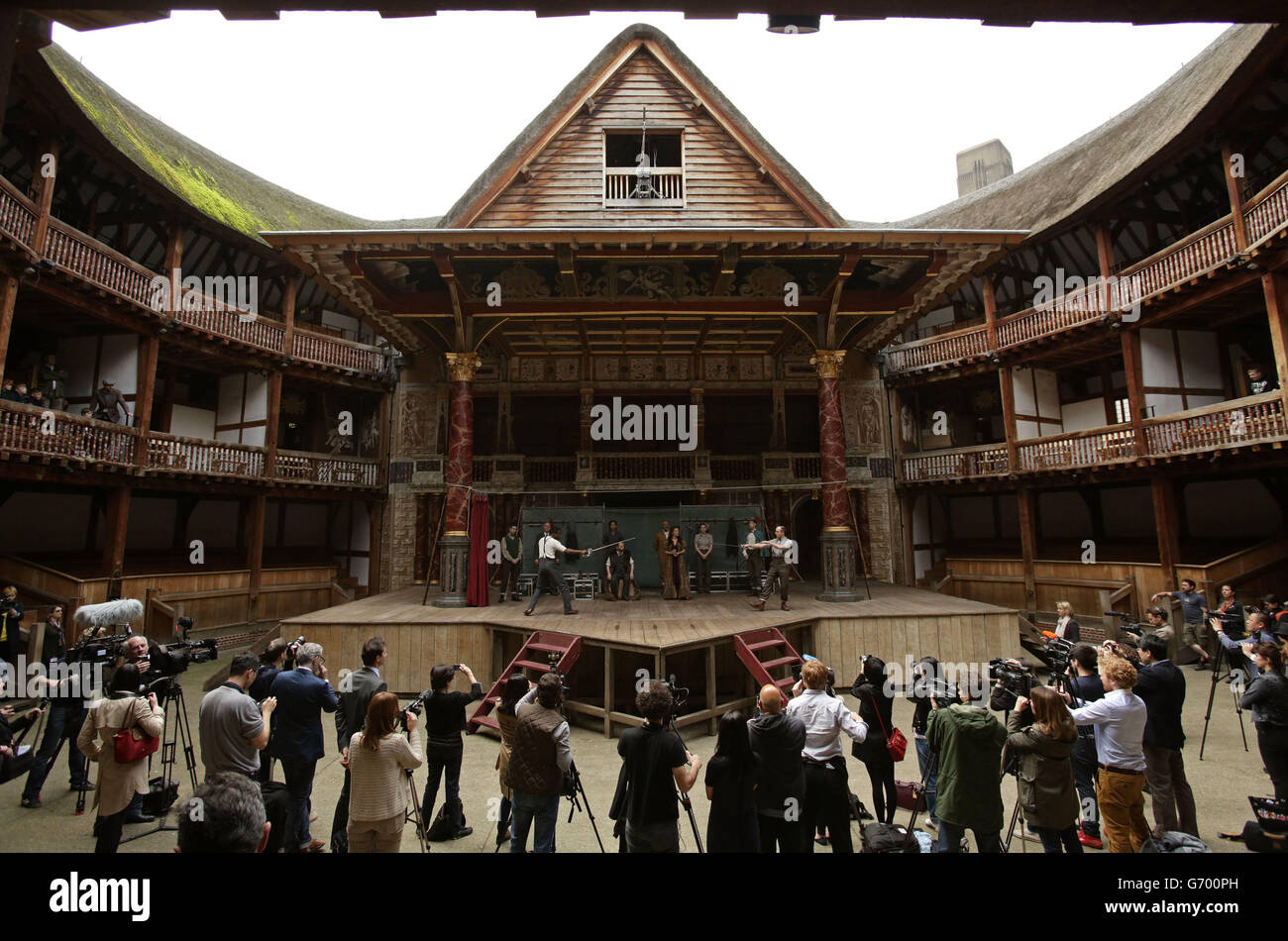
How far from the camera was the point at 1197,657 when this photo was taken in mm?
12680

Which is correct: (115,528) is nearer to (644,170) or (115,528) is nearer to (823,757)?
(644,170)

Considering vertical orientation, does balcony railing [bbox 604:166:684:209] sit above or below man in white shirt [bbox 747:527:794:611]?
above

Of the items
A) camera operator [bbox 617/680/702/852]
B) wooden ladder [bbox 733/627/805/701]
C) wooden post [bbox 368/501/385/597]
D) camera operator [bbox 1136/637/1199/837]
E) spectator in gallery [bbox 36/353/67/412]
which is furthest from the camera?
wooden post [bbox 368/501/385/597]

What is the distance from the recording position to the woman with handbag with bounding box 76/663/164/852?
4.80 meters

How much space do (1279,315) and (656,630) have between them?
14155 millimetres

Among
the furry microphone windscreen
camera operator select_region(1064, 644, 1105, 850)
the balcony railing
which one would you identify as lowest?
camera operator select_region(1064, 644, 1105, 850)

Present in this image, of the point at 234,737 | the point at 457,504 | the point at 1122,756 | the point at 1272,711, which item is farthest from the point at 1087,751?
the point at 457,504

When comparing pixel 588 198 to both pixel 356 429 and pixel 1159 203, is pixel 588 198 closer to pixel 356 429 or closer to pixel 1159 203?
pixel 356 429

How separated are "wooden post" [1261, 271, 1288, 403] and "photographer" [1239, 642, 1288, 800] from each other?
10072 millimetres

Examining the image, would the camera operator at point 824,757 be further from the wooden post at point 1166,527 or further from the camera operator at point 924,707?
the wooden post at point 1166,527

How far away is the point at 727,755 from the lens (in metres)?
3.98

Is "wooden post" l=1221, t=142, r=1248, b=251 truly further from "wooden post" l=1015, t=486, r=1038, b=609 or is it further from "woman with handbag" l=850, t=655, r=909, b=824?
"woman with handbag" l=850, t=655, r=909, b=824

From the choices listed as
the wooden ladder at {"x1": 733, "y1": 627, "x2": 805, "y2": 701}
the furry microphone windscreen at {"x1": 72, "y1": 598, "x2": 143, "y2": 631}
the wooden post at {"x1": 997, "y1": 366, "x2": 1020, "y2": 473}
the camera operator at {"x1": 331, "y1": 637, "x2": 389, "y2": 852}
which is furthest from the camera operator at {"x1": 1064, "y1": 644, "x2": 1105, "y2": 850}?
the wooden post at {"x1": 997, "y1": 366, "x2": 1020, "y2": 473}

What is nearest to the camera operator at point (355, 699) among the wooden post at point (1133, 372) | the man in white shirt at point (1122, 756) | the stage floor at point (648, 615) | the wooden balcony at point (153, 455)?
the stage floor at point (648, 615)
